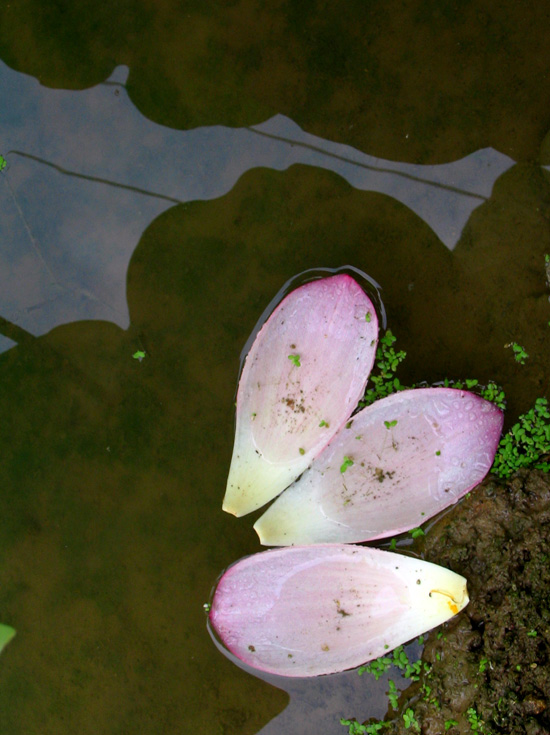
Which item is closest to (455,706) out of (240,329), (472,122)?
(240,329)

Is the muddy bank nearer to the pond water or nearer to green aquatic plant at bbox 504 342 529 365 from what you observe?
the pond water

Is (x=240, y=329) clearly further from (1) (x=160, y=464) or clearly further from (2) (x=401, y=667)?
(2) (x=401, y=667)

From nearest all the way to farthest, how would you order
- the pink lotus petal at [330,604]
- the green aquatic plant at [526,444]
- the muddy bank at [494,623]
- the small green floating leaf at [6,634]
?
the muddy bank at [494,623]
the pink lotus petal at [330,604]
the green aquatic plant at [526,444]
the small green floating leaf at [6,634]

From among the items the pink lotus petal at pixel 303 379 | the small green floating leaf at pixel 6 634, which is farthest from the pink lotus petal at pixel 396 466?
the small green floating leaf at pixel 6 634

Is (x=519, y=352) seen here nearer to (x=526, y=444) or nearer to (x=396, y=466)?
(x=526, y=444)

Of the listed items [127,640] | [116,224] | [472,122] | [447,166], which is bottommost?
[127,640]

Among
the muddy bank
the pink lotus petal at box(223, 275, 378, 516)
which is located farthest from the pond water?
the muddy bank

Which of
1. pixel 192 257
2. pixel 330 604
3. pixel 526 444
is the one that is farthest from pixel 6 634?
pixel 526 444

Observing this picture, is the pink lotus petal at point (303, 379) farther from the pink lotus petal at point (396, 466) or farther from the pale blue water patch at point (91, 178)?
the pale blue water patch at point (91, 178)
